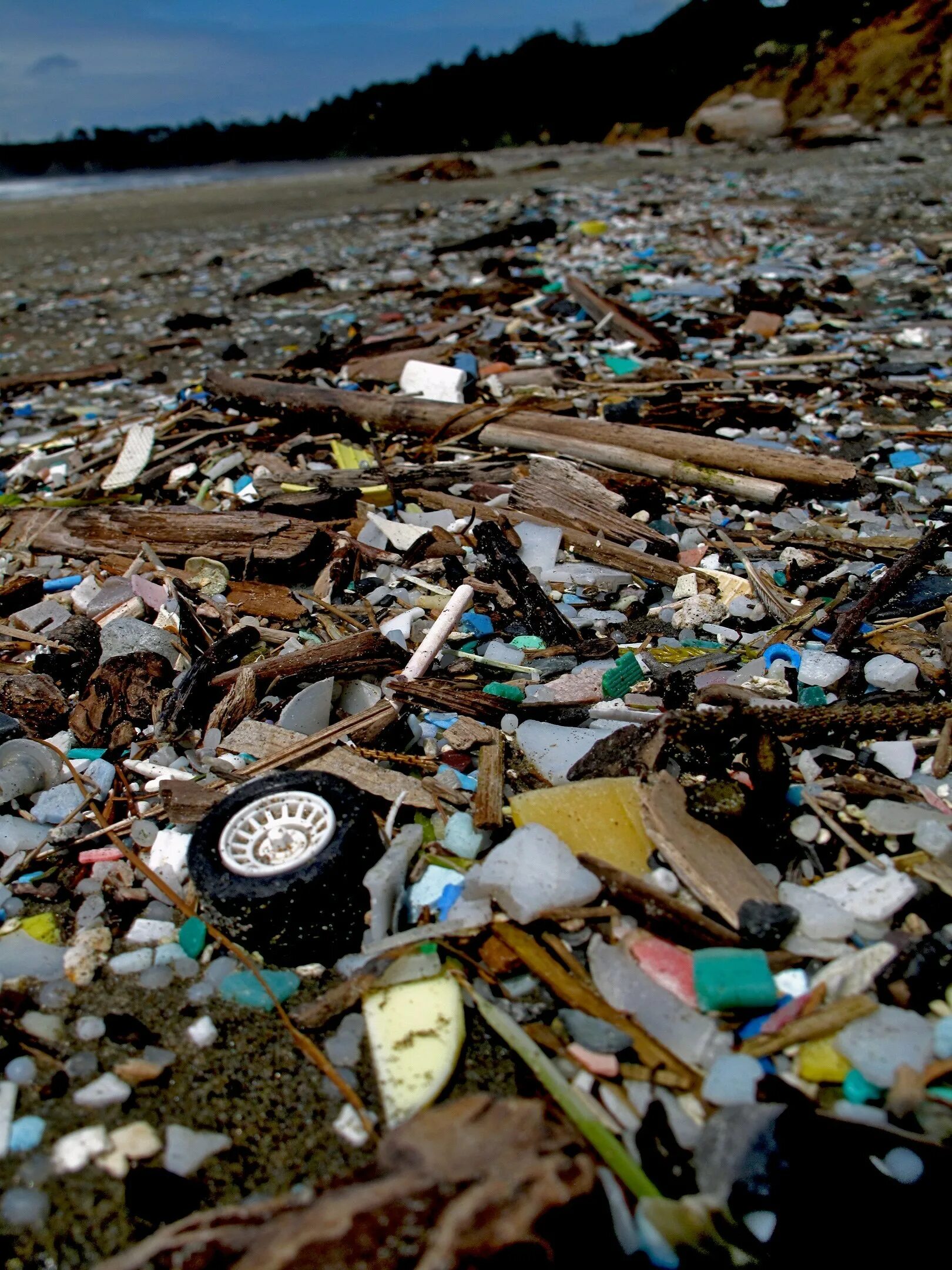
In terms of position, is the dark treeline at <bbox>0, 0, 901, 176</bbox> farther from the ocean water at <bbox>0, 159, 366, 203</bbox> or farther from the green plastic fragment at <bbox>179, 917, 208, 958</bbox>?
the green plastic fragment at <bbox>179, 917, 208, 958</bbox>

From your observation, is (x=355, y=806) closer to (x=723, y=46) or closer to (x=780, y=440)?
(x=780, y=440)

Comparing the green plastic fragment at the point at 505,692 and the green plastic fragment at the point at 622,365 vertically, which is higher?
the green plastic fragment at the point at 622,365

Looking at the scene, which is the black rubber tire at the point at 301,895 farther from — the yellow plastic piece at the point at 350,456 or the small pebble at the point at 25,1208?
the yellow plastic piece at the point at 350,456

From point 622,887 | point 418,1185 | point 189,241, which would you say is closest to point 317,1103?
point 418,1185

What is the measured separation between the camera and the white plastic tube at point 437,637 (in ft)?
9.14

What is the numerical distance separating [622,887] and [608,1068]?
39 cm

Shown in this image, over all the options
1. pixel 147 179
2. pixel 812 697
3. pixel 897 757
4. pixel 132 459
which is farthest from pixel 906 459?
pixel 147 179

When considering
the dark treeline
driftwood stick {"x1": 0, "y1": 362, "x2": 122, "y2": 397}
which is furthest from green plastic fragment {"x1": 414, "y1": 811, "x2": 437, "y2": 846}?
the dark treeline

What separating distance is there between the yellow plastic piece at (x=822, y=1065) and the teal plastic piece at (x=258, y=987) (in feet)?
3.71

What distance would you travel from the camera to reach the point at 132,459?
4.77 metres

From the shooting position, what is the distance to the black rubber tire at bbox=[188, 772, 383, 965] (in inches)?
74.4

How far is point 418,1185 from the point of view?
132cm

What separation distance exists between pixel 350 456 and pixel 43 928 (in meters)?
3.08

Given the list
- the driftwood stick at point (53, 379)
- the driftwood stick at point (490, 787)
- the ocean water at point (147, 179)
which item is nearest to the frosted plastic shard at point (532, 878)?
the driftwood stick at point (490, 787)
